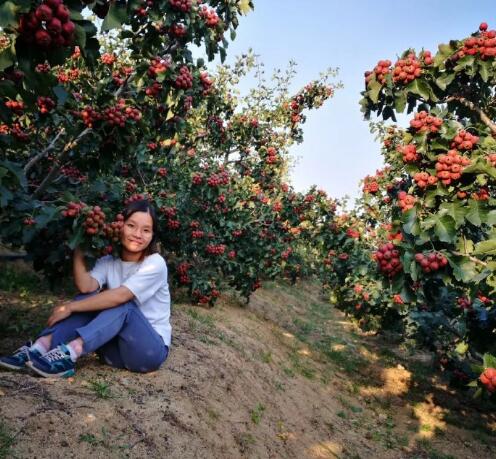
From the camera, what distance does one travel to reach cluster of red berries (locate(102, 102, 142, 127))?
3484 millimetres

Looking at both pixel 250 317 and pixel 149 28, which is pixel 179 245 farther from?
pixel 149 28

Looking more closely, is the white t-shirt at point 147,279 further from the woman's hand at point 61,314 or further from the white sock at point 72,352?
the white sock at point 72,352

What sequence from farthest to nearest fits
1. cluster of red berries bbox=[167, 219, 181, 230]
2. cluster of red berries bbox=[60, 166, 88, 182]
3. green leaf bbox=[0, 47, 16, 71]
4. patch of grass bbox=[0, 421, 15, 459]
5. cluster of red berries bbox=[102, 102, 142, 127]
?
cluster of red berries bbox=[167, 219, 181, 230], cluster of red berries bbox=[60, 166, 88, 182], cluster of red berries bbox=[102, 102, 142, 127], patch of grass bbox=[0, 421, 15, 459], green leaf bbox=[0, 47, 16, 71]

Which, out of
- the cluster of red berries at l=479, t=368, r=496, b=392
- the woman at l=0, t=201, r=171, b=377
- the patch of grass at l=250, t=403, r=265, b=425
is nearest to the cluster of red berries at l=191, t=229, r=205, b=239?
the patch of grass at l=250, t=403, r=265, b=425

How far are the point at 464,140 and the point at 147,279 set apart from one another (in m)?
2.51

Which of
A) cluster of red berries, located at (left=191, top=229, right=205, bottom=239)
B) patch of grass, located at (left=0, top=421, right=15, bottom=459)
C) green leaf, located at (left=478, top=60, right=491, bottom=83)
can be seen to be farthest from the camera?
cluster of red berries, located at (left=191, top=229, right=205, bottom=239)

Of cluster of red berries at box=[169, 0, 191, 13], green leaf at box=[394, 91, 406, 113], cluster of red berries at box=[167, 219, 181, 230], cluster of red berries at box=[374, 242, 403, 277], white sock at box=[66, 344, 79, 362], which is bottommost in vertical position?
white sock at box=[66, 344, 79, 362]

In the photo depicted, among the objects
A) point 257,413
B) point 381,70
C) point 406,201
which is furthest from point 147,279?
point 381,70

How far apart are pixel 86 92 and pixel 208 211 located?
4079 millimetres

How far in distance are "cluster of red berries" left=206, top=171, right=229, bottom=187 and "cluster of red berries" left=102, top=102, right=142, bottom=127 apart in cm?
366

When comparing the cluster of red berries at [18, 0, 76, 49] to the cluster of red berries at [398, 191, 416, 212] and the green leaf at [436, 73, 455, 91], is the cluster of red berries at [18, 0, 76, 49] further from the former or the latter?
the green leaf at [436, 73, 455, 91]

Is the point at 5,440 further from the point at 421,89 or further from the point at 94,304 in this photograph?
the point at 421,89

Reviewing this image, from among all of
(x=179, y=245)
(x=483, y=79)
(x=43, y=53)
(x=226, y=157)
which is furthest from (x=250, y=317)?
(x=43, y=53)

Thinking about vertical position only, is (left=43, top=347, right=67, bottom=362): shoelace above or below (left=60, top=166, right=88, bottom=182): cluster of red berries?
below
